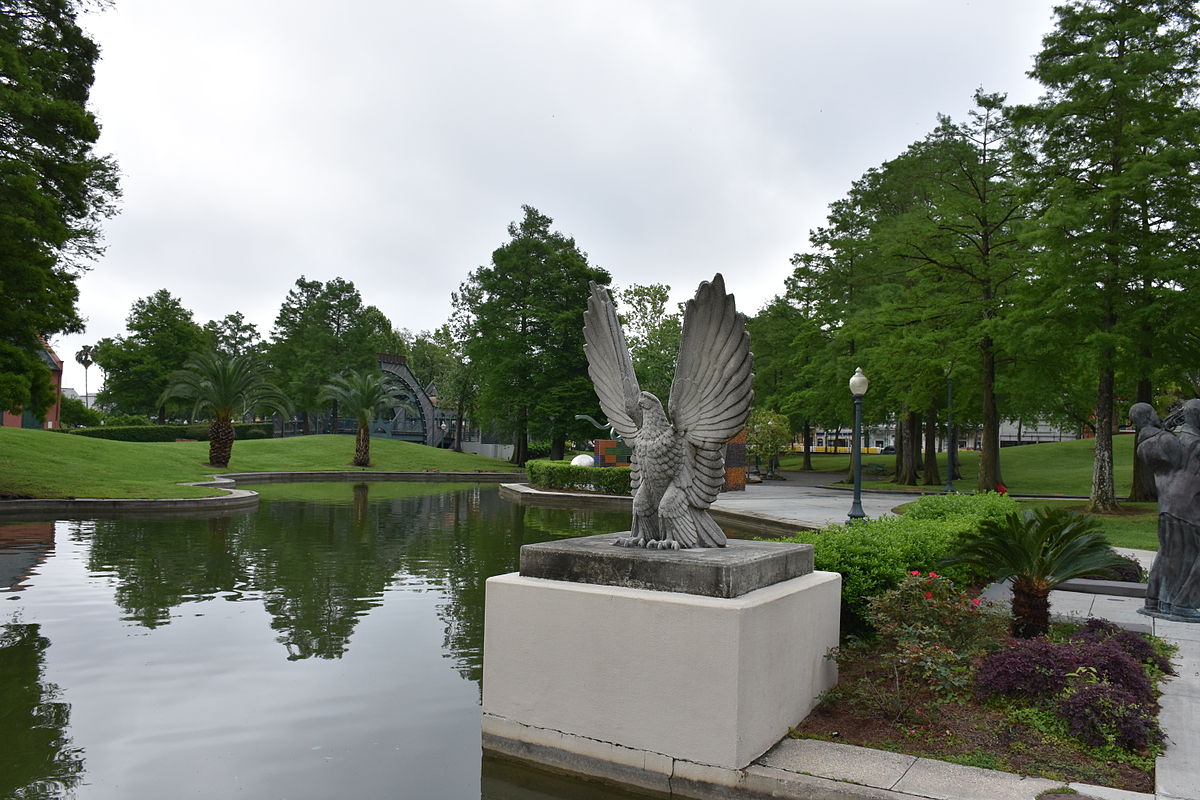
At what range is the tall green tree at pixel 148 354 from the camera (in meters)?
59.7

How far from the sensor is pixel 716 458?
598 cm

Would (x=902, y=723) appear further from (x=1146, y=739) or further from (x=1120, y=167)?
(x=1120, y=167)

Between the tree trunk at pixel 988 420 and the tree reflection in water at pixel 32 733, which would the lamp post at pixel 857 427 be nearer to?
the tree trunk at pixel 988 420

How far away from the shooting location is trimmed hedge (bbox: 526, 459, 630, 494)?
1127 inches

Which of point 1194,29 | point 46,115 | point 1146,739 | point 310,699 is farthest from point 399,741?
point 1194,29

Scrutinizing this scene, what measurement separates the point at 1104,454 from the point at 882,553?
16762mm

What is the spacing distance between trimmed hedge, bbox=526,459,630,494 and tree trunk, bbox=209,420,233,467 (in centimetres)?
1509

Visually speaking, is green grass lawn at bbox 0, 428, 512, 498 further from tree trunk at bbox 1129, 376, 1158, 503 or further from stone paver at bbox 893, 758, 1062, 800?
tree trunk at bbox 1129, 376, 1158, 503

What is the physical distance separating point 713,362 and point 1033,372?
21100 millimetres

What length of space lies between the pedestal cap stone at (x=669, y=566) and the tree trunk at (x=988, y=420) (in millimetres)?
23355

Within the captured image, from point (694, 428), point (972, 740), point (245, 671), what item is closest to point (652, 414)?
point (694, 428)

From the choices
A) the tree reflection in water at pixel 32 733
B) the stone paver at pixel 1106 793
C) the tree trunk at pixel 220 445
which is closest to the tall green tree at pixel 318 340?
the tree trunk at pixel 220 445

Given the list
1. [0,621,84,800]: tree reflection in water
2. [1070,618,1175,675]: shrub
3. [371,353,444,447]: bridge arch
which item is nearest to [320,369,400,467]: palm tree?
[371,353,444,447]: bridge arch

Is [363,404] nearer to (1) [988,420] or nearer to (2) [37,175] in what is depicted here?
(2) [37,175]
